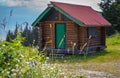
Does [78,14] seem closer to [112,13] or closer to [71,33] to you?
[71,33]

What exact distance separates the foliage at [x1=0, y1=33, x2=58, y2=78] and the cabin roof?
17640 mm

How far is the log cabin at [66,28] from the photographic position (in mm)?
25516

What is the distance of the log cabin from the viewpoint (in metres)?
25.5

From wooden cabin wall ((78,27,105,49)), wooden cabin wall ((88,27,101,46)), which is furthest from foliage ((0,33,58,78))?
wooden cabin wall ((88,27,101,46))

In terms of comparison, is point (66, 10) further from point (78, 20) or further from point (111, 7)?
point (111, 7)

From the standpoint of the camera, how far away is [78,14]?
26766 mm

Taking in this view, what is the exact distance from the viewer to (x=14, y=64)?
682cm

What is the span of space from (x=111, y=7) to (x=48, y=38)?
2212 cm

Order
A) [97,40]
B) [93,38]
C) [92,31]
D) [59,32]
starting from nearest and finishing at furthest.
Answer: [59,32] → [92,31] → [93,38] → [97,40]

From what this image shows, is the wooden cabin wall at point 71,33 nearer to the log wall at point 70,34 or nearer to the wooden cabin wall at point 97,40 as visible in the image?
the log wall at point 70,34

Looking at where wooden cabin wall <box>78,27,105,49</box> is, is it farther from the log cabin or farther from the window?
the window

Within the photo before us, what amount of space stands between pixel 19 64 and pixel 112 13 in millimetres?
40810

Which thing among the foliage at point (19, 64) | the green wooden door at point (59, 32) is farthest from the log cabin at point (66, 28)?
the foliage at point (19, 64)

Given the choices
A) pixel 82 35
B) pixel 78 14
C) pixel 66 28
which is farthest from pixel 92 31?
pixel 66 28
